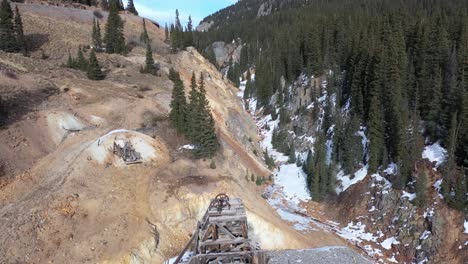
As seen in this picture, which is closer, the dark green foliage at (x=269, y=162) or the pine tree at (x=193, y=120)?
the pine tree at (x=193, y=120)

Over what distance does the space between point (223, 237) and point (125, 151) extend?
20.9 meters

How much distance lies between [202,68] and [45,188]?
158 feet

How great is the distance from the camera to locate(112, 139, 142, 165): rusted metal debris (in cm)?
3300

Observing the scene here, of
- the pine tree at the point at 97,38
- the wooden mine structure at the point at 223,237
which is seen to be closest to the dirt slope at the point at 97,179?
the wooden mine structure at the point at 223,237

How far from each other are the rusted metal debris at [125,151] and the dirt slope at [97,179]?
551 millimetres

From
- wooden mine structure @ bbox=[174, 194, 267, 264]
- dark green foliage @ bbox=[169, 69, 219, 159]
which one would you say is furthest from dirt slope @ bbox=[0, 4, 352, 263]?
wooden mine structure @ bbox=[174, 194, 267, 264]

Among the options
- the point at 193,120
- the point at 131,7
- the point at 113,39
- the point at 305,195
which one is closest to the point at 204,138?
the point at 193,120

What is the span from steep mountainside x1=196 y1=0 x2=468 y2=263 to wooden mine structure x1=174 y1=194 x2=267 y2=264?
28.9m

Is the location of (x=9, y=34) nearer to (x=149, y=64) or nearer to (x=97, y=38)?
(x=97, y=38)

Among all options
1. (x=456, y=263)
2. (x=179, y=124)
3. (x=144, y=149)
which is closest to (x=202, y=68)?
(x=179, y=124)

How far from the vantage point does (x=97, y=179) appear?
30547 mm

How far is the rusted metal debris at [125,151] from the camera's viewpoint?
108ft

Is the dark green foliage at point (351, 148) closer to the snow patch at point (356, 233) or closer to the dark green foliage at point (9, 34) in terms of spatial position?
the snow patch at point (356, 233)

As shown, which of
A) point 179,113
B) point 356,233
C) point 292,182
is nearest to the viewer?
point 179,113
